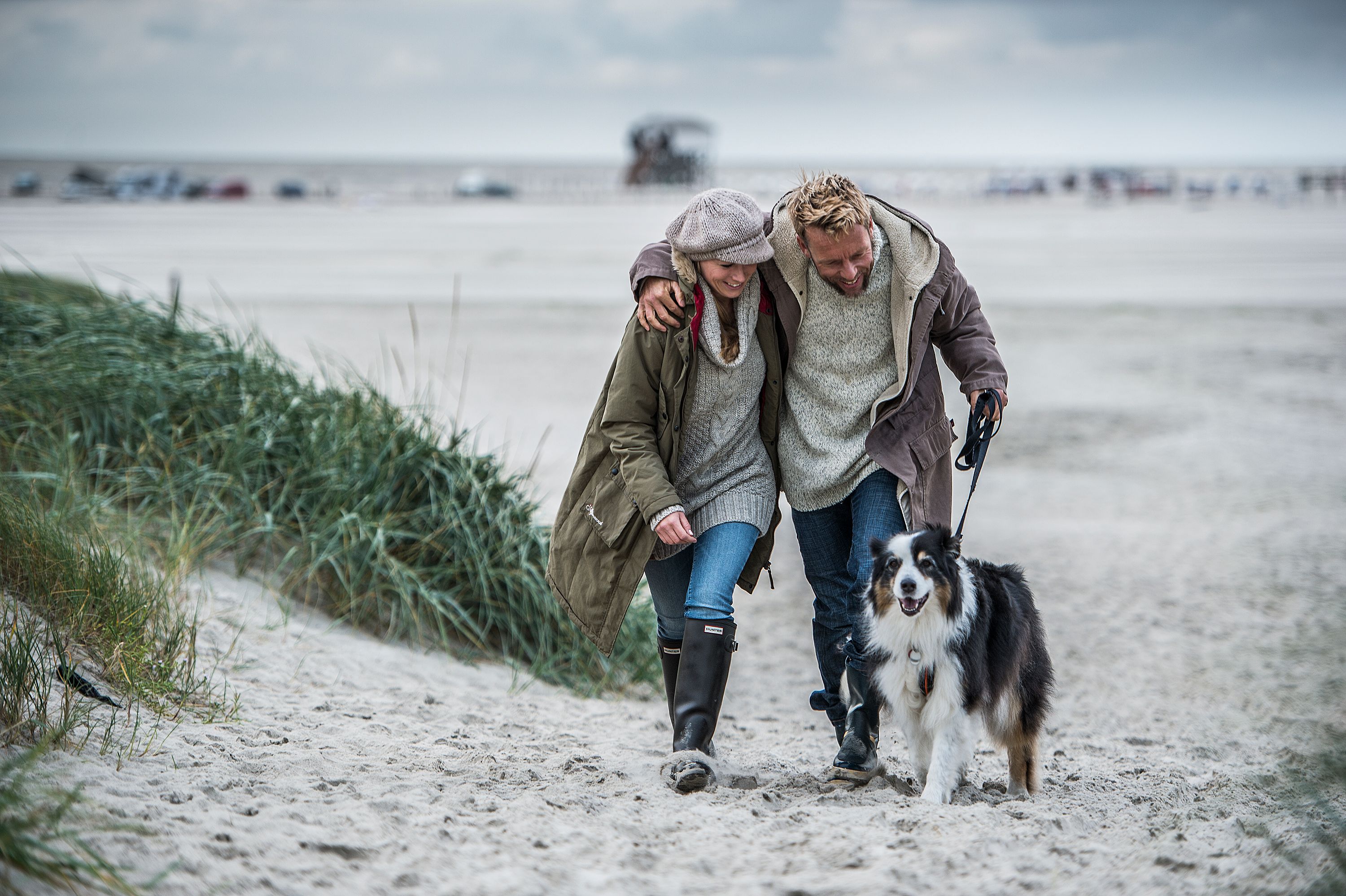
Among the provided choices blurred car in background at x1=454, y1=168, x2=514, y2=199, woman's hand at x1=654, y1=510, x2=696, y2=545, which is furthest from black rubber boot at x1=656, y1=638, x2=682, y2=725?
blurred car in background at x1=454, y1=168, x2=514, y2=199

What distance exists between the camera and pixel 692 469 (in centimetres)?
361

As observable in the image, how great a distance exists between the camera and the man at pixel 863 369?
345 centimetres

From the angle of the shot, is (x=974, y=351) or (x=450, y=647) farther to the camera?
(x=450, y=647)

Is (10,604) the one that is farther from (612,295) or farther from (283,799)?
(612,295)

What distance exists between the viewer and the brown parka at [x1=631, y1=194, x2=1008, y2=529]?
3.49m

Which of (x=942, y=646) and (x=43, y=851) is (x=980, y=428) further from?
(x=43, y=851)

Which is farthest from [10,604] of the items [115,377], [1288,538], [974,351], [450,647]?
[1288,538]

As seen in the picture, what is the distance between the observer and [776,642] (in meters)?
6.35

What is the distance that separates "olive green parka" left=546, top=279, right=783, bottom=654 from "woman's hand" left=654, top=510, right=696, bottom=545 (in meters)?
0.04

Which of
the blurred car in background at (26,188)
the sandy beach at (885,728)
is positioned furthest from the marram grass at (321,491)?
the blurred car in background at (26,188)

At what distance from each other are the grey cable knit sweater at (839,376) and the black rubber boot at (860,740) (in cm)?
61

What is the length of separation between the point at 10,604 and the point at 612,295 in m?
15.7

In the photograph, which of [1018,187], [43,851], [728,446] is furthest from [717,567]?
[1018,187]

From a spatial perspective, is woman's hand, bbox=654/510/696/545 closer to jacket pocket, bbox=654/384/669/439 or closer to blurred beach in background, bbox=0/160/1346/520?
jacket pocket, bbox=654/384/669/439
